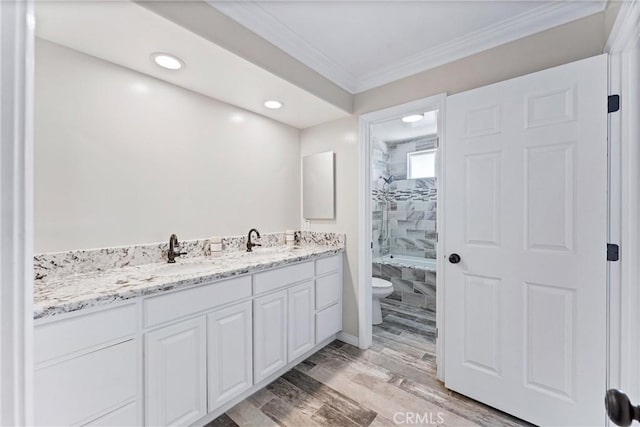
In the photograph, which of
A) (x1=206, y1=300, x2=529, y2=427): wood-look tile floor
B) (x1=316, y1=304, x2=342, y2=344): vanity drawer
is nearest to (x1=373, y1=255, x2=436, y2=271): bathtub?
(x1=206, y1=300, x2=529, y2=427): wood-look tile floor

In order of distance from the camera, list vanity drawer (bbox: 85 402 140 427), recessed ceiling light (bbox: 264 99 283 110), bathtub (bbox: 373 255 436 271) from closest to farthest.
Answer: vanity drawer (bbox: 85 402 140 427) < recessed ceiling light (bbox: 264 99 283 110) < bathtub (bbox: 373 255 436 271)

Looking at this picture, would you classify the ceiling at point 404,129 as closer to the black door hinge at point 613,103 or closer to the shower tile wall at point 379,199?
the shower tile wall at point 379,199

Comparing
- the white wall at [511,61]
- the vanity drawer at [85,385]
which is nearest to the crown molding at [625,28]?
the white wall at [511,61]

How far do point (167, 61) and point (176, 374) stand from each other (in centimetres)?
175

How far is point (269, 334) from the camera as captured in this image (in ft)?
6.05

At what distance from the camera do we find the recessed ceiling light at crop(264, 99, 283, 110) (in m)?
2.19

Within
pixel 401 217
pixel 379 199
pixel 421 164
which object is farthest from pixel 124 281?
pixel 421 164

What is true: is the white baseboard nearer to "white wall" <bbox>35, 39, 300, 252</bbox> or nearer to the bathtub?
"white wall" <bbox>35, 39, 300, 252</bbox>

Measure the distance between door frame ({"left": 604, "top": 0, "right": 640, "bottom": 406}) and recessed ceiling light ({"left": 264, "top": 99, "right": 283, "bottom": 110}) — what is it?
1.97 m

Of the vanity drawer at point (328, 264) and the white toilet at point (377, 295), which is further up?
the vanity drawer at point (328, 264)

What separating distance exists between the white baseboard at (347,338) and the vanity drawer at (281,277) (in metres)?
0.79

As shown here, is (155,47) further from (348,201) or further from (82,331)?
(348,201)

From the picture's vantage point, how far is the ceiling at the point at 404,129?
341 centimetres

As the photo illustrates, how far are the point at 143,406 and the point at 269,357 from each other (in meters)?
0.77
